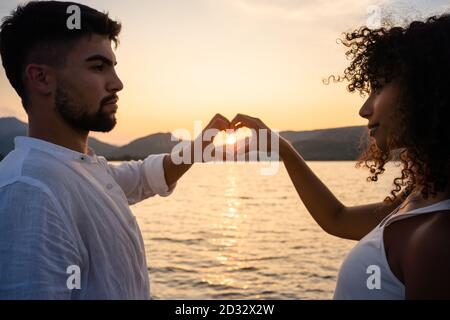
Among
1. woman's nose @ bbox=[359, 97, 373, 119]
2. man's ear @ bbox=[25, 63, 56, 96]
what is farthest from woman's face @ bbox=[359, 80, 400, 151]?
man's ear @ bbox=[25, 63, 56, 96]

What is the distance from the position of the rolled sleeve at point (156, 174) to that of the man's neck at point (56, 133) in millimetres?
1068

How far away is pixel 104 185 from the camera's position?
2.94m

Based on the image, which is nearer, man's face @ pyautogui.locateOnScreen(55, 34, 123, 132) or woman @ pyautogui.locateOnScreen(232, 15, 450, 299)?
woman @ pyautogui.locateOnScreen(232, 15, 450, 299)

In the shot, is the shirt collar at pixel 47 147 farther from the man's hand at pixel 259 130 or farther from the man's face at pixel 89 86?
the man's hand at pixel 259 130

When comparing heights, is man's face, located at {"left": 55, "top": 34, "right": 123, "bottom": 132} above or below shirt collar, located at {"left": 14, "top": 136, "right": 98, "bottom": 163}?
above

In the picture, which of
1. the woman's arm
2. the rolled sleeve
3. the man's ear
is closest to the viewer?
the man's ear

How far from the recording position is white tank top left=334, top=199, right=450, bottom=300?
92.1 inches

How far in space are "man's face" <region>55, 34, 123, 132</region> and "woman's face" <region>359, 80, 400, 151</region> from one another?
1711 mm

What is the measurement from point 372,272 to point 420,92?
1045 mm

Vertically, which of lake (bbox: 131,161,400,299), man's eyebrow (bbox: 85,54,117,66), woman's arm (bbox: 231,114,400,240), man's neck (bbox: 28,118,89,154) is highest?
man's eyebrow (bbox: 85,54,117,66)

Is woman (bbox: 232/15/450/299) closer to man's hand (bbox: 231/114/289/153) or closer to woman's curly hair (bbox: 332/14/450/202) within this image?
woman's curly hair (bbox: 332/14/450/202)

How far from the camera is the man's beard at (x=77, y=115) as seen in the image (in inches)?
115

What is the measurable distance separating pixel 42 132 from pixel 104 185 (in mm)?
521
